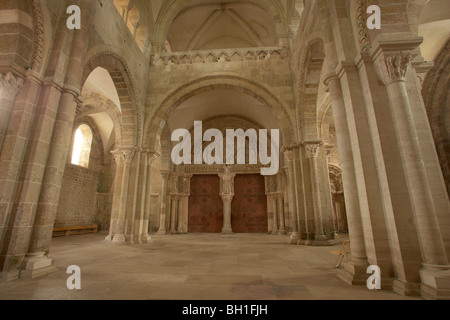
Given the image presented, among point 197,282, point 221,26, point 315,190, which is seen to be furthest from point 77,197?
point 221,26

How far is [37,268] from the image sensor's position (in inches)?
133

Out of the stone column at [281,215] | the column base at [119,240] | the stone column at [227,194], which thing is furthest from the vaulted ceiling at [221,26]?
the column base at [119,240]

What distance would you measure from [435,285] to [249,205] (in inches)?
451

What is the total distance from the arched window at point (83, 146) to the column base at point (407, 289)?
48.1ft

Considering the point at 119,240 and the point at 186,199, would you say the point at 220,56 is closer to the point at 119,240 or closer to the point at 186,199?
the point at 119,240

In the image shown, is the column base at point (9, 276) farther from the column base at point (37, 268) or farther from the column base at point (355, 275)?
the column base at point (355, 275)

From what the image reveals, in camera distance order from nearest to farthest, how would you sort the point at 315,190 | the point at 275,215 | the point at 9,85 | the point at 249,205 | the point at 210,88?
the point at 9,85 < the point at 315,190 < the point at 210,88 < the point at 275,215 < the point at 249,205

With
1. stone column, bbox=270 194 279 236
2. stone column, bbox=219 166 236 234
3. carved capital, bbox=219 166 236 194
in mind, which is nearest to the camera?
stone column, bbox=270 194 279 236

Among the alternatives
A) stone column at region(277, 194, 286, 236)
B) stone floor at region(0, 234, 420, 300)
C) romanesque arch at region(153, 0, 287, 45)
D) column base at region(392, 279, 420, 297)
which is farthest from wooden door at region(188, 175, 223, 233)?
column base at region(392, 279, 420, 297)

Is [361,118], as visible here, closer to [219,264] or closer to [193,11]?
[219,264]

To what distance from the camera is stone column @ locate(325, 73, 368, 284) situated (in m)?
2.99

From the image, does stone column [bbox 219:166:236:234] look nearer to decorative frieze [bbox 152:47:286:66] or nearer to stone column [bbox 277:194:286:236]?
stone column [bbox 277:194:286:236]

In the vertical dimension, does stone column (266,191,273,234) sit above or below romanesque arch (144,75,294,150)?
below

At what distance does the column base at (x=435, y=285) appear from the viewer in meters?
2.28
